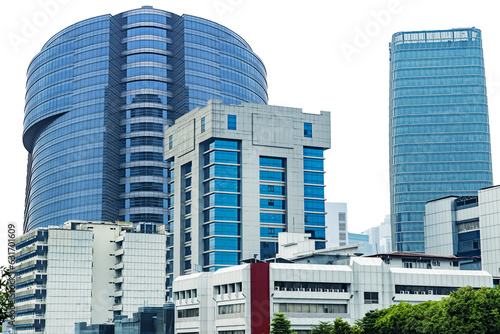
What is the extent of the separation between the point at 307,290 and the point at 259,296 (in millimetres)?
8968

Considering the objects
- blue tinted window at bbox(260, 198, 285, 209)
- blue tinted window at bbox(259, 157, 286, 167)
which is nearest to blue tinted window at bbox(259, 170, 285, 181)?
blue tinted window at bbox(259, 157, 286, 167)

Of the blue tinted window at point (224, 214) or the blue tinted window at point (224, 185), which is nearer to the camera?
the blue tinted window at point (224, 214)

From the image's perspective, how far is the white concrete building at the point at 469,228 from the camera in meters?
165

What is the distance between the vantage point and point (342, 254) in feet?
474

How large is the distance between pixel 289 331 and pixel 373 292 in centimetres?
2358

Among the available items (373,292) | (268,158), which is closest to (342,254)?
(373,292)

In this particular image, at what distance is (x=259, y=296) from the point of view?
12719 centimetres

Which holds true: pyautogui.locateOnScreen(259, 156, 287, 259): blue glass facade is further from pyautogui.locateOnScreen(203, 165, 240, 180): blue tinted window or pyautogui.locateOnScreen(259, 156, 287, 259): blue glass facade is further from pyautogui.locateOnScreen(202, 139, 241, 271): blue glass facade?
pyautogui.locateOnScreen(203, 165, 240, 180): blue tinted window

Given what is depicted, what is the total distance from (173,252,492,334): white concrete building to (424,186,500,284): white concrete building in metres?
26.2

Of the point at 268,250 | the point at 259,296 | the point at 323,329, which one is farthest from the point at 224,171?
the point at 323,329

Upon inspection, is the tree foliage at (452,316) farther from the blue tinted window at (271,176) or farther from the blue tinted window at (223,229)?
the blue tinted window at (271,176)

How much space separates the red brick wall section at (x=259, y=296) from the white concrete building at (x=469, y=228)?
55.3 meters

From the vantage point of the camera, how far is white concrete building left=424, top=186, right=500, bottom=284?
16500cm

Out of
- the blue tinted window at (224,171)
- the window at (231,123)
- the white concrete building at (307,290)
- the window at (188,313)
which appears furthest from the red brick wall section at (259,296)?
the window at (231,123)
